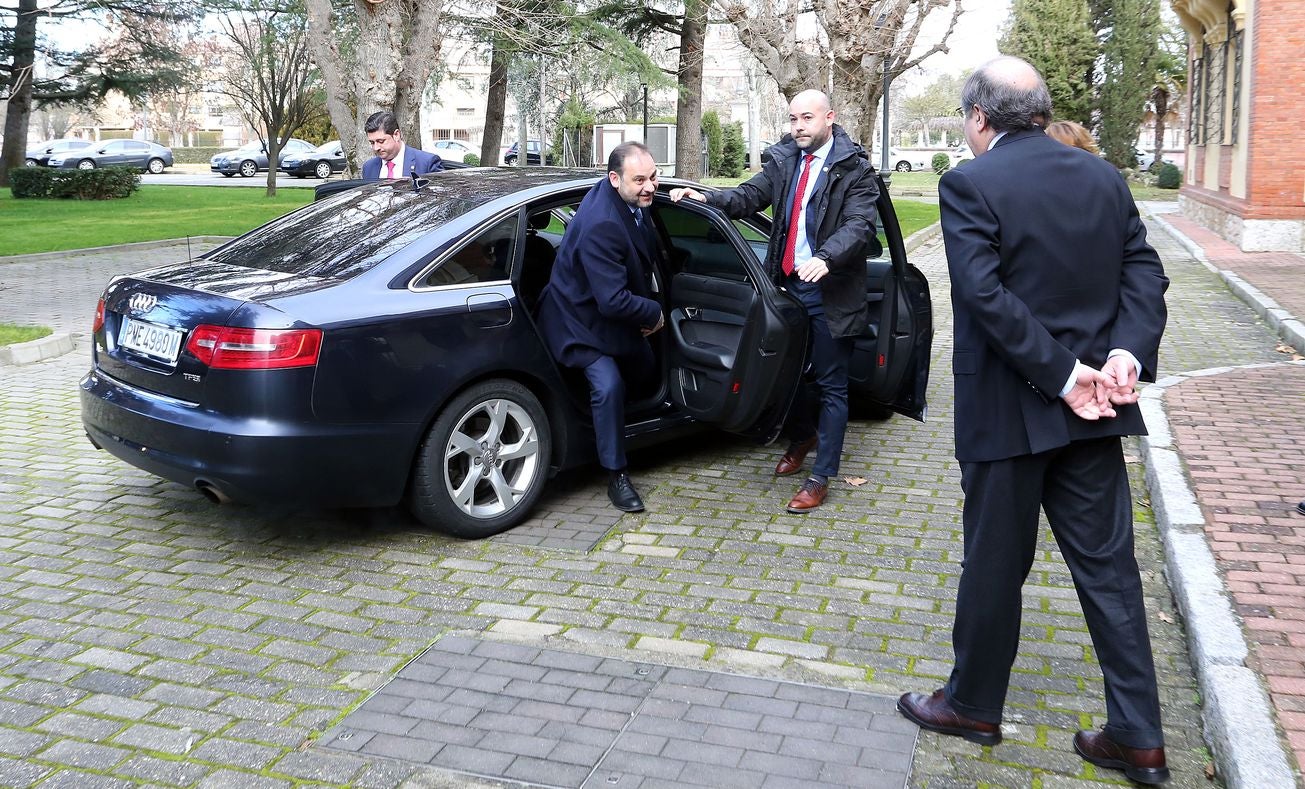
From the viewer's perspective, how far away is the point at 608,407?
565 cm

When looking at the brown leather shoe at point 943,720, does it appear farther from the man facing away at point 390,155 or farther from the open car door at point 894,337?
the man facing away at point 390,155

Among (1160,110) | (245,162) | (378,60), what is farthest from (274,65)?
(1160,110)

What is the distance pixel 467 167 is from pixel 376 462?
2553 millimetres

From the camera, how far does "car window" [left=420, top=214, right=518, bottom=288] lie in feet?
17.2

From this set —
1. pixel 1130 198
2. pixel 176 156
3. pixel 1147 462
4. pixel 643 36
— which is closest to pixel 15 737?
pixel 1130 198

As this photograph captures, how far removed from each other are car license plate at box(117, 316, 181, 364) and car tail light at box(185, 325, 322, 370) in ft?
0.80

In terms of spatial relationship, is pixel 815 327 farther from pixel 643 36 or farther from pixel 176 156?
pixel 176 156

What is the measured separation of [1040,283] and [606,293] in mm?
2556

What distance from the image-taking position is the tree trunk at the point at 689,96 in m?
25.6

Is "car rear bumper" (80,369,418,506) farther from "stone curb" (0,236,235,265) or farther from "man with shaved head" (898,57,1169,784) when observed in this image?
"stone curb" (0,236,235,265)

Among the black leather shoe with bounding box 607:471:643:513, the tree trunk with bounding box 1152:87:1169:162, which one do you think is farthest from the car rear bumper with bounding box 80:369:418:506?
the tree trunk with bounding box 1152:87:1169:162

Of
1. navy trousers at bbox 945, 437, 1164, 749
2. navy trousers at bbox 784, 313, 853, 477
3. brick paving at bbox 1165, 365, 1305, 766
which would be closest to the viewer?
navy trousers at bbox 945, 437, 1164, 749

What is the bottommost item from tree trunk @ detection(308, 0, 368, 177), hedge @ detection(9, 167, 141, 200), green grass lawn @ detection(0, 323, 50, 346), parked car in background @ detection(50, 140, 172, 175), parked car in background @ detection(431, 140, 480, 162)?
green grass lawn @ detection(0, 323, 50, 346)

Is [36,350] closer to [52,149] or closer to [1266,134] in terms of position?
[1266,134]
